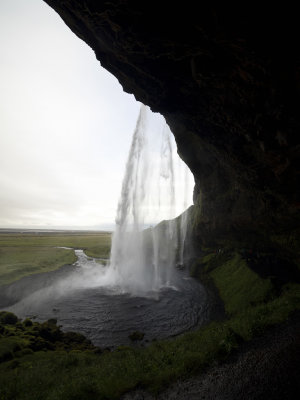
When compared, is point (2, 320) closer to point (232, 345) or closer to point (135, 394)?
point (135, 394)

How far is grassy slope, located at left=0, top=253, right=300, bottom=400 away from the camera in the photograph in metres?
8.89

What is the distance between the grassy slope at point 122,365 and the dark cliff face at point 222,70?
11900 mm

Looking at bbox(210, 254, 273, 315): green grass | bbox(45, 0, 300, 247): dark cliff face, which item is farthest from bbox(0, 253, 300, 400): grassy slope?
bbox(45, 0, 300, 247): dark cliff face

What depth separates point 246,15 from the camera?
9.02 meters

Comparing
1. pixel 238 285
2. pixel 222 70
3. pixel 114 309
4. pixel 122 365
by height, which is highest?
pixel 222 70

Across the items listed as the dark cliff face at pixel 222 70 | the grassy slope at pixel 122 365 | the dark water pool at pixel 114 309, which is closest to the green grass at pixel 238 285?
the dark water pool at pixel 114 309

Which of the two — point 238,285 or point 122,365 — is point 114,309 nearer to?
point 122,365

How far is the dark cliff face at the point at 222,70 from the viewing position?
9.70 metres

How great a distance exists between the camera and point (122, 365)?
1107 cm

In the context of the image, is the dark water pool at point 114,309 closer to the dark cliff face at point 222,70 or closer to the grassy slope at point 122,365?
the grassy slope at point 122,365

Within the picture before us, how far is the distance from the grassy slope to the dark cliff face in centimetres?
1190

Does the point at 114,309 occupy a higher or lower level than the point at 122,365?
lower

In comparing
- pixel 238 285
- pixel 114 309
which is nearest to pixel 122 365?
pixel 114 309

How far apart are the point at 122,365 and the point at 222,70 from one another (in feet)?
→ 65.6
